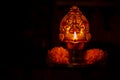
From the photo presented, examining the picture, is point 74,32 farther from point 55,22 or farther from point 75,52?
point 55,22

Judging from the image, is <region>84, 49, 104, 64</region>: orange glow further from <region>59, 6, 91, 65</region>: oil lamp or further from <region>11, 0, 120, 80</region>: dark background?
<region>11, 0, 120, 80</region>: dark background

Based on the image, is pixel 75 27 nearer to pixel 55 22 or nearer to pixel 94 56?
pixel 94 56

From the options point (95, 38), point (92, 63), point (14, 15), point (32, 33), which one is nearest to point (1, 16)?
point (14, 15)

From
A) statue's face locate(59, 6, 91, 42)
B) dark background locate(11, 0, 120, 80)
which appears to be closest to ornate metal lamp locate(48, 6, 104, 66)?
statue's face locate(59, 6, 91, 42)

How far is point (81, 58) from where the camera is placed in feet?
5.39

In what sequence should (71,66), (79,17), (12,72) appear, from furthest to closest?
(12,72)
(79,17)
(71,66)

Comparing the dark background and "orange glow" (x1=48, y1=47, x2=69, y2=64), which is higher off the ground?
the dark background

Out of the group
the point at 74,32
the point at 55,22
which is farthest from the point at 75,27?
the point at 55,22

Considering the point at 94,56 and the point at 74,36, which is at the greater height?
the point at 74,36

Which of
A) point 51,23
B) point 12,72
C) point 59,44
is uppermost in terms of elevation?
point 51,23

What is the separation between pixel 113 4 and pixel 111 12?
6cm

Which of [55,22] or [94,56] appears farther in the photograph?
[55,22]

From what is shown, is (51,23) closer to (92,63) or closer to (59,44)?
(59,44)

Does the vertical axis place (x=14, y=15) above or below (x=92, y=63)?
above
